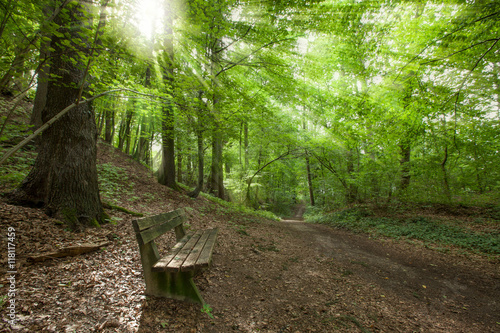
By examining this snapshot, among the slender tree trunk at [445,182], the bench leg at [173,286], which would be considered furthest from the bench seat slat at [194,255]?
the slender tree trunk at [445,182]

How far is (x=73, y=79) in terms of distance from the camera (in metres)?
3.44

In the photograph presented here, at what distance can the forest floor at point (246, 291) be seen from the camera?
195 cm

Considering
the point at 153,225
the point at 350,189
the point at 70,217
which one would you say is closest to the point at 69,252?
the point at 70,217

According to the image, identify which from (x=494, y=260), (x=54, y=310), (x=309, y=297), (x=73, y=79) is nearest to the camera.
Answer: (x=54, y=310)

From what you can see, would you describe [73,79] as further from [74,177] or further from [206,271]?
[206,271]

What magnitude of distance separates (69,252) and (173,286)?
157 cm

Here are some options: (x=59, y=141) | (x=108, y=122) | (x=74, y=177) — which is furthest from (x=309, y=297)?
(x=108, y=122)

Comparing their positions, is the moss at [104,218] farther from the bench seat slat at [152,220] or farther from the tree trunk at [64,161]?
the bench seat slat at [152,220]

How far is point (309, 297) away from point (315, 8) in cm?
707

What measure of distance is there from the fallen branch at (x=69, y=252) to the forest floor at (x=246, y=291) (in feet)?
0.22

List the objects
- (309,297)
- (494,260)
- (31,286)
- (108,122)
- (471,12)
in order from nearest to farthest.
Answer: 1. (31,286)
2. (309,297)
3. (471,12)
4. (494,260)
5. (108,122)

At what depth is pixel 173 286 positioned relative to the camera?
2348 mm

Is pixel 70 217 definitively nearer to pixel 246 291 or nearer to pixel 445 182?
pixel 246 291

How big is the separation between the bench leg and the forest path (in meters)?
3.04
